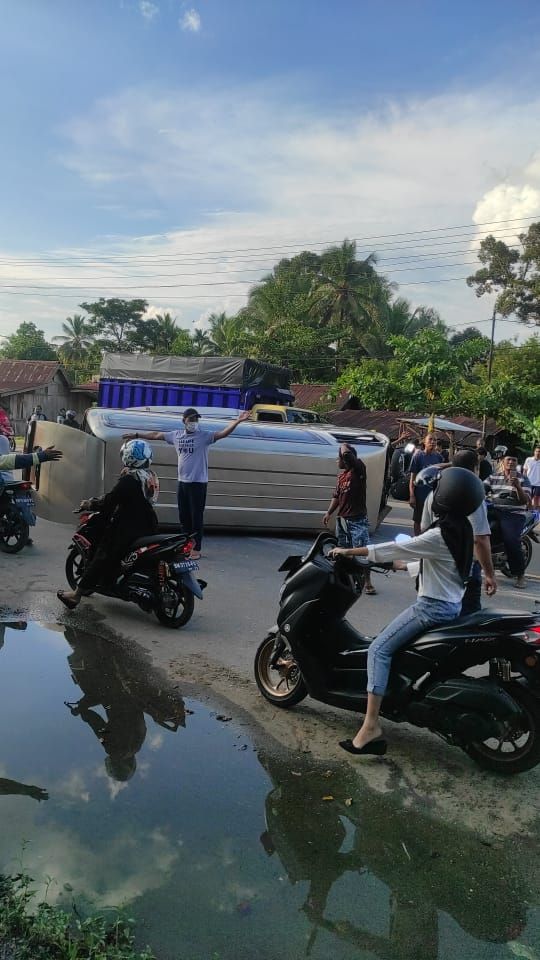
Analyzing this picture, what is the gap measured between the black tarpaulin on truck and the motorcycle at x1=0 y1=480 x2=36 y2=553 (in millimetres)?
11885

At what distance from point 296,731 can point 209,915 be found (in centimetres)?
163

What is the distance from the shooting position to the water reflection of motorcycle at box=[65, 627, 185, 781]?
3.94 metres

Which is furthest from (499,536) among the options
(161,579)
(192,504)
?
(161,579)

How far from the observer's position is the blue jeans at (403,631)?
3.86 m

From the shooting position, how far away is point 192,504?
28.5 feet

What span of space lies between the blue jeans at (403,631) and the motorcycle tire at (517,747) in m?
0.49

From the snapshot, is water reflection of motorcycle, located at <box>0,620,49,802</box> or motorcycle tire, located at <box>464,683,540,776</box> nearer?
water reflection of motorcycle, located at <box>0,620,49,802</box>

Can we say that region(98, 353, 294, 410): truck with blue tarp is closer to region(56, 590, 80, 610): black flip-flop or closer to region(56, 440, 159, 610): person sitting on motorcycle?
region(56, 440, 159, 610): person sitting on motorcycle

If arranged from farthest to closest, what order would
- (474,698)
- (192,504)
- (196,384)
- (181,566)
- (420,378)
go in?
(420,378) < (196,384) < (192,504) < (181,566) < (474,698)

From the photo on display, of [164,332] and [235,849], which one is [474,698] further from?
[164,332]

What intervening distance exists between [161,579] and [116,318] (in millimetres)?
52009

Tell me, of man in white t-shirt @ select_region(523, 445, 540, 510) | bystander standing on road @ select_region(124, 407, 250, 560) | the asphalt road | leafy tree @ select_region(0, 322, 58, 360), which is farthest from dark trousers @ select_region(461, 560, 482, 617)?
leafy tree @ select_region(0, 322, 58, 360)

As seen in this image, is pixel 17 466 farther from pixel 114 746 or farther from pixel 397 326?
pixel 397 326

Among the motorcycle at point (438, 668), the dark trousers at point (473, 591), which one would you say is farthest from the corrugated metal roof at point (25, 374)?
the motorcycle at point (438, 668)
